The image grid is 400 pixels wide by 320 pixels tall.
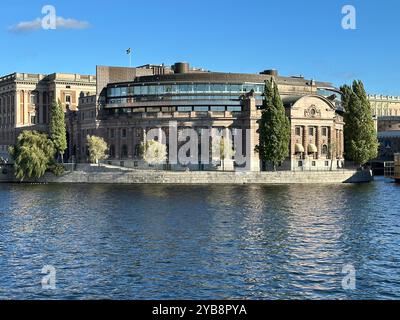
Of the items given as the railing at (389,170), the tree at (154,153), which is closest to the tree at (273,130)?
the tree at (154,153)

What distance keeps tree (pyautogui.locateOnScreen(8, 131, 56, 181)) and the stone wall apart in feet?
17.9

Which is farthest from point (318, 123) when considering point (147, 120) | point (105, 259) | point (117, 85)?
point (105, 259)

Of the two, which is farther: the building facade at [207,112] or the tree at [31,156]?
the building facade at [207,112]

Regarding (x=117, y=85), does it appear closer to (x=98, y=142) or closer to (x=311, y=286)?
(x=98, y=142)

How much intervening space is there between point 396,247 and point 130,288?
81.3ft

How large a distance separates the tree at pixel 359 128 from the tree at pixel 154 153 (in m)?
44.1

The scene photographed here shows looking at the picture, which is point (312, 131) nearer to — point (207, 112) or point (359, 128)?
point (359, 128)

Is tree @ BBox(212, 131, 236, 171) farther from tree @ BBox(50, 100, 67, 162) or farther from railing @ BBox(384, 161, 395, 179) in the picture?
railing @ BBox(384, 161, 395, 179)

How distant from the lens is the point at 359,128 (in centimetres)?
13962

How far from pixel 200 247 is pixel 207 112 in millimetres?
103221

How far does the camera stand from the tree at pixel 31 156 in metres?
132

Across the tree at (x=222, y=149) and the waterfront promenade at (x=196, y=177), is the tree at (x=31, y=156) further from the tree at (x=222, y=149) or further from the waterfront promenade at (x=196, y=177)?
the tree at (x=222, y=149)

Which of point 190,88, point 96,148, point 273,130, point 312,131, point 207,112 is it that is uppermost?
point 190,88

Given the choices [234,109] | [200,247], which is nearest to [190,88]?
[234,109]
